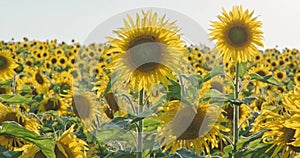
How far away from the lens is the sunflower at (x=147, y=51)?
2.60m

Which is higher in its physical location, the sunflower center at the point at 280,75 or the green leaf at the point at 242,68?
the sunflower center at the point at 280,75

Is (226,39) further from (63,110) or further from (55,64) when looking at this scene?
(55,64)

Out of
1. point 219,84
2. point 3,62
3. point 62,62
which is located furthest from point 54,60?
point 219,84

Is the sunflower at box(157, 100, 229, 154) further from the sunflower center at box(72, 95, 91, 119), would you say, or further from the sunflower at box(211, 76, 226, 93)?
the sunflower at box(211, 76, 226, 93)

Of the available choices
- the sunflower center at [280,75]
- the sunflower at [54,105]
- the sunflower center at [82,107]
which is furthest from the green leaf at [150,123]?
the sunflower center at [280,75]

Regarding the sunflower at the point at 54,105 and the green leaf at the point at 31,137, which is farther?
the sunflower at the point at 54,105

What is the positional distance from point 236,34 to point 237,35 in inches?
0.4

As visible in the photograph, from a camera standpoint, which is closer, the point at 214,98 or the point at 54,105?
the point at 214,98

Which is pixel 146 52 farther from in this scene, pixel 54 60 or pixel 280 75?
pixel 54 60

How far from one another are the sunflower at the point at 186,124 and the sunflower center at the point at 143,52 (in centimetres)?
30

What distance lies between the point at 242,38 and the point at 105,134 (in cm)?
203

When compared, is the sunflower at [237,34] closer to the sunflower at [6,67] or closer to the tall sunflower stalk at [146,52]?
the tall sunflower stalk at [146,52]

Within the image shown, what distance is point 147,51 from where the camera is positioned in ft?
8.46

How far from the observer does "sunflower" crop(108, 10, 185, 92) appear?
2.60 metres
